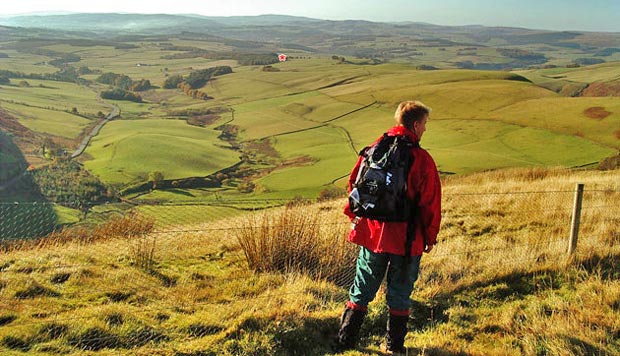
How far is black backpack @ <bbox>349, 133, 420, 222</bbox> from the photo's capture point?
386cm

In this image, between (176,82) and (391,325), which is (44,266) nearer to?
(391,325)

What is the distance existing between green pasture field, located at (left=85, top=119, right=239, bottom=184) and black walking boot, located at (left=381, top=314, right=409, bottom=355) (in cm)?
5533

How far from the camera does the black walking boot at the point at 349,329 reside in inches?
171

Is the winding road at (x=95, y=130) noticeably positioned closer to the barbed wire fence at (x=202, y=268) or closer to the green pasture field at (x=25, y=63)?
the green pasture field at (x=25, y=63)

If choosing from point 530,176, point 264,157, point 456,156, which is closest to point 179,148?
point 264,157

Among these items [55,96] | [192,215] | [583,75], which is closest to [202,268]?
[192,215]

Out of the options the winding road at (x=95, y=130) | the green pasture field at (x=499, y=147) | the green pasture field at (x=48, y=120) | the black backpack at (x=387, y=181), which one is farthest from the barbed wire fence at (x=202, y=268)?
the green pasture field at (x=48, y=120)

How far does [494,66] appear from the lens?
17812cm

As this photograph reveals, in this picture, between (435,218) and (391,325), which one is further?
(391,325)

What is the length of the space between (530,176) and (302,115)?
232 ft

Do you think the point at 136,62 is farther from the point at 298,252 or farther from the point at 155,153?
the point at 298,252

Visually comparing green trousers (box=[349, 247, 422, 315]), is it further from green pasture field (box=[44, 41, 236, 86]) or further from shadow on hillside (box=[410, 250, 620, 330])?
green pasture field (box=[44, 41, 236, 86])

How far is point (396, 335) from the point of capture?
4.25 m

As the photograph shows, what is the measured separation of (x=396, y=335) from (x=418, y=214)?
119cm
